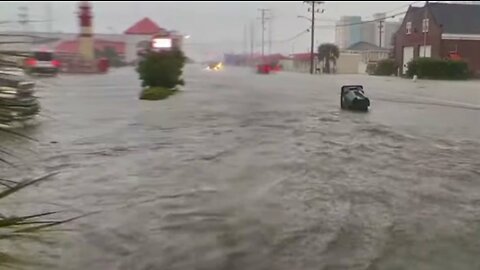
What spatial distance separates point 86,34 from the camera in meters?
5.17

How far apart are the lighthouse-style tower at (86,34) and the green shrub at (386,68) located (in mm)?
2209

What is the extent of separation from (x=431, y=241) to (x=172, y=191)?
180 cm

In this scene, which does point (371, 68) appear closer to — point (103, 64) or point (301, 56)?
point (301, 56)

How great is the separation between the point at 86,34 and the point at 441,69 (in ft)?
9.22

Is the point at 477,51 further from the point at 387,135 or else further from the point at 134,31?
the point at 134,31

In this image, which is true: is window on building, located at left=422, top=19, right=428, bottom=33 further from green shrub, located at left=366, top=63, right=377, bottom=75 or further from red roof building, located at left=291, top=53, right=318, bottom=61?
red roof building, located at left=291, top=53, right=318, bottom=61

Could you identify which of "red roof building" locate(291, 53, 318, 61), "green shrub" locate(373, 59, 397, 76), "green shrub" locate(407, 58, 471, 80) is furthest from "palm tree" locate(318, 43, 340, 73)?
"green shrub" locate(407, 58, 471, 80)

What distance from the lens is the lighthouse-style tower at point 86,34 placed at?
4.80m

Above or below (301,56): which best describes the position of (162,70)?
below

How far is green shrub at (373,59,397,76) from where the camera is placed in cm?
471

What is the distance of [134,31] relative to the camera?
8.27 meters

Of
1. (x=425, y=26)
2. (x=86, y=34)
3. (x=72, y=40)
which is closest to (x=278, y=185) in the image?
(x=425, y=26)

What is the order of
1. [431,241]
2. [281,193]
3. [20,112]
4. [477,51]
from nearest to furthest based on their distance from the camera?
[20,112] → [431,241] → [281,193] → [477,51]

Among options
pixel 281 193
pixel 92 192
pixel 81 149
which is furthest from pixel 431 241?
pixel 81 149
